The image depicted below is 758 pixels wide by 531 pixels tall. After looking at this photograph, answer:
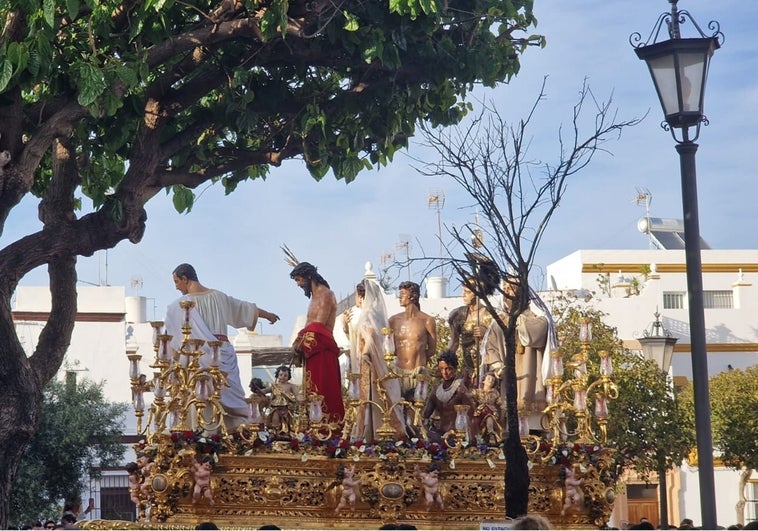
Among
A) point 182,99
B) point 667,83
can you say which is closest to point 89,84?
point 182,99

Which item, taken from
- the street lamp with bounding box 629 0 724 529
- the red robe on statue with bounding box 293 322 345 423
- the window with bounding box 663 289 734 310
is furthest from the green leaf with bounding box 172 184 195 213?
the window with bounding box 663 289 734 310

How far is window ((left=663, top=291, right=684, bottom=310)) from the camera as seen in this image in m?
47.0

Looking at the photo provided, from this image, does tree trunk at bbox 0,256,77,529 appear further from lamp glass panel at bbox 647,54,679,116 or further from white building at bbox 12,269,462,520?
white building at bbox 12,269,462,520

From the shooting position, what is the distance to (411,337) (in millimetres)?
15859

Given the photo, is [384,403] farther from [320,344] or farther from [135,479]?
[135,479]

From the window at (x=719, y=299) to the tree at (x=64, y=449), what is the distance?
24.1 metres

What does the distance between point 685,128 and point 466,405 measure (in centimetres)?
576

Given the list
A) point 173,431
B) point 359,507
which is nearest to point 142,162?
point 173,431

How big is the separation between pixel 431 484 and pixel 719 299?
36.7m

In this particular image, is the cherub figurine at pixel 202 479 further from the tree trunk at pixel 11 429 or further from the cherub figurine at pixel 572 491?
the cherub figurine at pixel 572 491

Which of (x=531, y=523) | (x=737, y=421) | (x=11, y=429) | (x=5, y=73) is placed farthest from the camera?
(x=737, y=421)

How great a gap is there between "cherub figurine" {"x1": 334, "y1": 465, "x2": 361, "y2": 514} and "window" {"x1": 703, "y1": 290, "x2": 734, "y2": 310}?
36.4 m

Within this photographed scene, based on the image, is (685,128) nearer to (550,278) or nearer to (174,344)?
(174,344)

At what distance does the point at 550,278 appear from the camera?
48.7m
